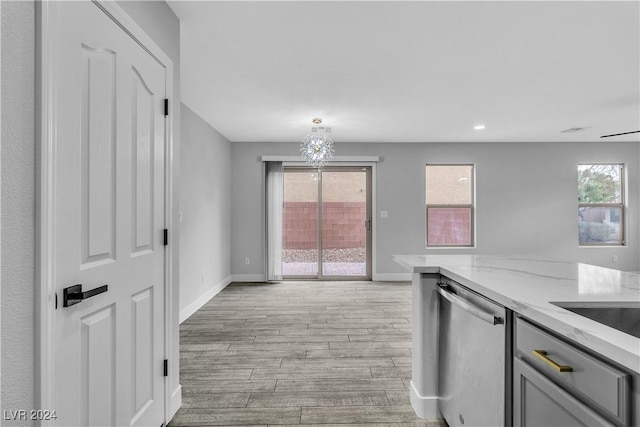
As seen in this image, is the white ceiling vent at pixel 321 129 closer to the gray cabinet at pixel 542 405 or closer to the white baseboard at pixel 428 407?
the white baseboard at pixel 428 407

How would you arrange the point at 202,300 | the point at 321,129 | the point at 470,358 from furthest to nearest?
1. the point at 321,129
2. the point at 202,300
3. the point at 470,358

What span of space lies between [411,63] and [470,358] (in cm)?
225

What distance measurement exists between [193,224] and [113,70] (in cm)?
276

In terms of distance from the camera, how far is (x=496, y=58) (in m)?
2.60

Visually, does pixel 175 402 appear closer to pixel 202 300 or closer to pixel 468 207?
pixel 202 300

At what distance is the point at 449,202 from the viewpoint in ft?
19.4

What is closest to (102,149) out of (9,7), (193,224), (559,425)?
(9,7)

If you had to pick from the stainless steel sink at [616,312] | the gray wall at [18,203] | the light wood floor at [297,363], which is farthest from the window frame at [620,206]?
the gray wall at [18,203]

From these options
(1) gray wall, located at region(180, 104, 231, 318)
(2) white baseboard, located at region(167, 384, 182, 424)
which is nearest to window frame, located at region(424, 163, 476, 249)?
(1) gray wall, located at region(180, 104, 231, 318)

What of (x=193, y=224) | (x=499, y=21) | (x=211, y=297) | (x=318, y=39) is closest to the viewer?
(x=499, y=21)

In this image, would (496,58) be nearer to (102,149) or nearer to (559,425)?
(559,425)

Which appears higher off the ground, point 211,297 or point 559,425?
point 559,425

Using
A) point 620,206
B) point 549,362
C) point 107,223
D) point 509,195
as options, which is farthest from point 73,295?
point 620,206

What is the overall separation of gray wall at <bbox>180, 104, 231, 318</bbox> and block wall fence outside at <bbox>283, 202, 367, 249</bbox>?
1.08m
